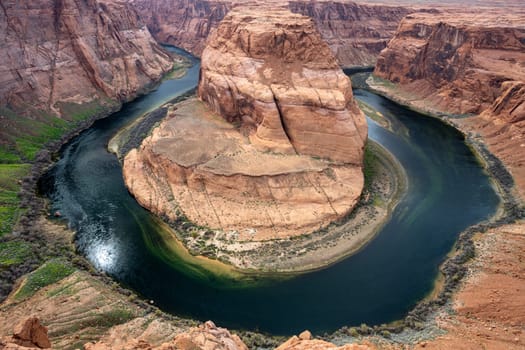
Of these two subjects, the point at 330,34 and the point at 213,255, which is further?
the point at 330,34

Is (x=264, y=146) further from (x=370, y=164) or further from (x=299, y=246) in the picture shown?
(x=370, y=164)

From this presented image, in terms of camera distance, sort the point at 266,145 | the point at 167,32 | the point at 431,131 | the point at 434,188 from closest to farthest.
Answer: the point at 266,145
the point at 434,188
the point at 431,131
the point at 167,32

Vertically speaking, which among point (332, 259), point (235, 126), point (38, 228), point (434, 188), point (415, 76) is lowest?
point (38, 228)

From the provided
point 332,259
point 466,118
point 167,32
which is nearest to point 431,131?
point 466,118

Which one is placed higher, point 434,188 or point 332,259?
point 434,188

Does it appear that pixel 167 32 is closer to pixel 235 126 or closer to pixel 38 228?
pixel 235 126

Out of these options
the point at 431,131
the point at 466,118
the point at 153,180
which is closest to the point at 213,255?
the point at 153,180

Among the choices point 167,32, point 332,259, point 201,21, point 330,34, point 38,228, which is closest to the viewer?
point 332,259
